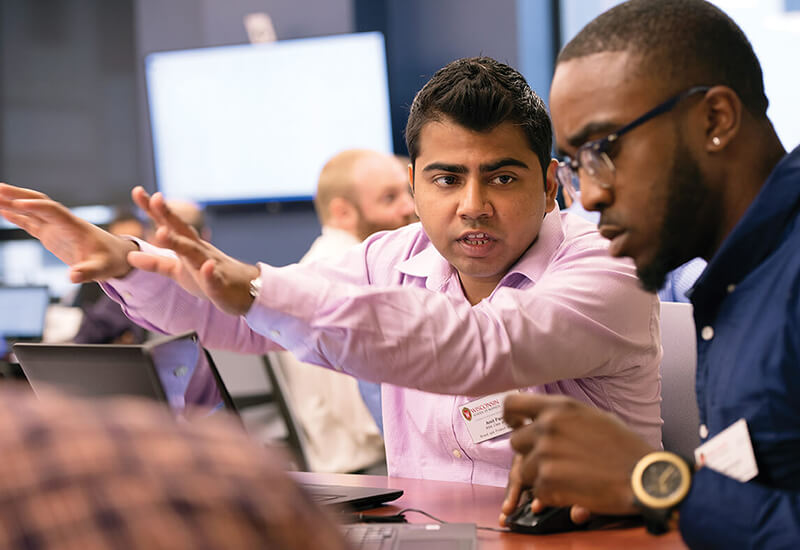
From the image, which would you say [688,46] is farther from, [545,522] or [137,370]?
[137,370]

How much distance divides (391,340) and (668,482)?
0.52 metres

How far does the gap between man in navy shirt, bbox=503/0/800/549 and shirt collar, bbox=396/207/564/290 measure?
50 cm

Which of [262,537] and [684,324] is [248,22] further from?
[262,537]

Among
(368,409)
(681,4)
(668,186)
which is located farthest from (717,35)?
(368,409)

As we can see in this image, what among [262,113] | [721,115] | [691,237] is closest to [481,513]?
[691,237]

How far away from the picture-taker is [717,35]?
4.08ft

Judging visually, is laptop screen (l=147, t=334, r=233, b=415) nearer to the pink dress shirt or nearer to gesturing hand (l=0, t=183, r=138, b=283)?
the pink dress shirt

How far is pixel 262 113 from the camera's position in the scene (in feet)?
17.2

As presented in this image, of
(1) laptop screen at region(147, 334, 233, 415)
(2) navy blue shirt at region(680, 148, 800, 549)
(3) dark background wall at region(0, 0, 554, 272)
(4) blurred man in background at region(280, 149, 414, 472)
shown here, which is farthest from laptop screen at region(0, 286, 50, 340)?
(2) navy blue shirt at region(680, 148, 800, 549)

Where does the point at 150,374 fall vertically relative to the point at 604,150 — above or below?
below

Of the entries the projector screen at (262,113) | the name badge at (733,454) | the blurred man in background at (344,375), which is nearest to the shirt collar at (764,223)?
the name badge at (733,454)

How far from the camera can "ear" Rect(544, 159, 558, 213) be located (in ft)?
6.24

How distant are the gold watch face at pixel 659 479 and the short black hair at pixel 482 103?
35.4 inches

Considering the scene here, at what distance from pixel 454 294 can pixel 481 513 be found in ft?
2.13
